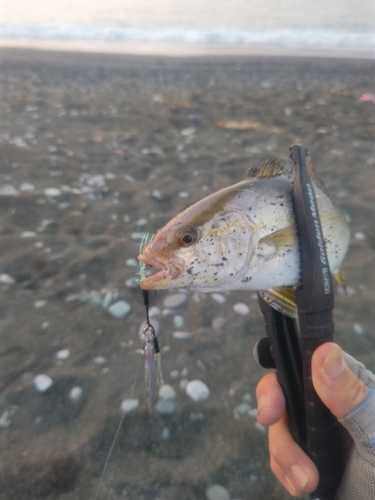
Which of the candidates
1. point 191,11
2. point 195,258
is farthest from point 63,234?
point 191,11

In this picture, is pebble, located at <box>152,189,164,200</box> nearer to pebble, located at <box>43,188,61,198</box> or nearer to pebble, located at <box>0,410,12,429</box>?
pebble, located at <box>43,188,61,198</box>

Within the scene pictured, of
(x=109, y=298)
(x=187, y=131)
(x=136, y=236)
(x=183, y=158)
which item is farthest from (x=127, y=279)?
(x=187, y=131)

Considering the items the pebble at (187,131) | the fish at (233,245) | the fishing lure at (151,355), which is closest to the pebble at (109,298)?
the fishing lure at (151,355)

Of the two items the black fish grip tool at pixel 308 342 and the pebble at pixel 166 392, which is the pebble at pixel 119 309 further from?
the black fish grip tool at pixel 308 342

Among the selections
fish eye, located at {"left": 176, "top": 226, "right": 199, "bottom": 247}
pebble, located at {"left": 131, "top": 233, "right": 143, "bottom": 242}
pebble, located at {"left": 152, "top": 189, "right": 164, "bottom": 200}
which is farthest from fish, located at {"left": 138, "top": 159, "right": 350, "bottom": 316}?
pebble, located at {"left": 152, "top": 189, "right": 164, "bottom": 200}

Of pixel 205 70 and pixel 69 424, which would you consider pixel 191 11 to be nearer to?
pixel 205 70

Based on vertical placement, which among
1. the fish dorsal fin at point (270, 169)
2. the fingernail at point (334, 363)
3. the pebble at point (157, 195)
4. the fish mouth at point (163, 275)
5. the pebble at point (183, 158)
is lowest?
the pebble at point (157, 195)
